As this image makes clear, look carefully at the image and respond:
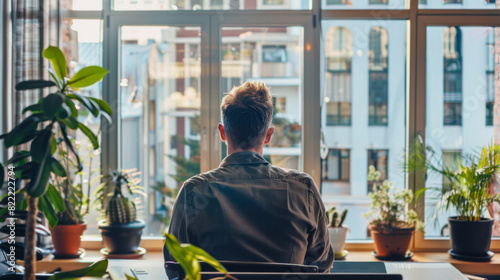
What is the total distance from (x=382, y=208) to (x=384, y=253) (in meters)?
0.27

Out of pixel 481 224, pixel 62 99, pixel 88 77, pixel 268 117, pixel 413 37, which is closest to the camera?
pixel 62 99

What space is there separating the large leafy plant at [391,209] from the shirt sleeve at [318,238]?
1602 mm

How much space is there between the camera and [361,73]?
11.3 ft

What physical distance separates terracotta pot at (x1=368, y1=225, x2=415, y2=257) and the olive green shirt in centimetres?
169

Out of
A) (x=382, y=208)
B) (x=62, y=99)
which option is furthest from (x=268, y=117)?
(x=382, y=208)

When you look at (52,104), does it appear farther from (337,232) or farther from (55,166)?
(337,232)

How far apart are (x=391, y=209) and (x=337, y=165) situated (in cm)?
48

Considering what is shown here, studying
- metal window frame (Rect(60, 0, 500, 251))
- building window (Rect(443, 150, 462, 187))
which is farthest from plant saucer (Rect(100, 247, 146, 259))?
building window (Rect(443, 150, 462, 187))

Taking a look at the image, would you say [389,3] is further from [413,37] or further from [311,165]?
[311,165]

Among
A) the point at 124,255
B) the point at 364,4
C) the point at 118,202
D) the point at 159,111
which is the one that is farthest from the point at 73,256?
the point at 364,4

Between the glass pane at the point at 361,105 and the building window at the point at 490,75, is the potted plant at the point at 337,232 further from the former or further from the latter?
the building window at the point at 490,75

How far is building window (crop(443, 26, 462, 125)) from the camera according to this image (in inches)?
134

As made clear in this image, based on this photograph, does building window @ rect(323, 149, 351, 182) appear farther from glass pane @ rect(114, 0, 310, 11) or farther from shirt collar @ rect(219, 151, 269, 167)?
shirt collar @ rect(219, 151, 269, 167)

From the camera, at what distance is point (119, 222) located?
10.2 ft
